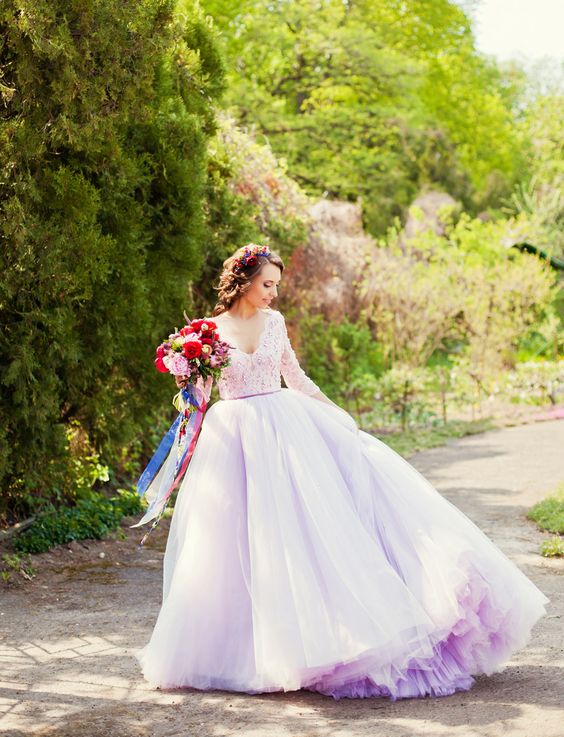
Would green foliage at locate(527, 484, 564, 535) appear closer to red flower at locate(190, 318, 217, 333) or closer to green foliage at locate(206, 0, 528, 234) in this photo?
red flower at locate(190, 318, 217, 333)

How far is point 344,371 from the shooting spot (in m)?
14.2

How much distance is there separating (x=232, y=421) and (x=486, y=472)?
6.52 metres

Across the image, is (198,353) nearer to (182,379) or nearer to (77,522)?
(182,379)

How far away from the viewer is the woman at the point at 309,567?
408 cm

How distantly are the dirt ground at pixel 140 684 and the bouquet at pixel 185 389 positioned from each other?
0.82 meters

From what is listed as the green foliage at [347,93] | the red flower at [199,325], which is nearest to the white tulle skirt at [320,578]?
the red flower at [199,325]

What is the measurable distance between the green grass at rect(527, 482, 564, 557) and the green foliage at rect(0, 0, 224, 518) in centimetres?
311

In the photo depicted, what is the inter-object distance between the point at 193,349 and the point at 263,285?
468mm

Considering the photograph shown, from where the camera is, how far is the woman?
408 centimetres

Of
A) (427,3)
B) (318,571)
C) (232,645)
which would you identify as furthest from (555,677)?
(427,3)

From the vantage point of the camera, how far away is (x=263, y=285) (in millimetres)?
4758

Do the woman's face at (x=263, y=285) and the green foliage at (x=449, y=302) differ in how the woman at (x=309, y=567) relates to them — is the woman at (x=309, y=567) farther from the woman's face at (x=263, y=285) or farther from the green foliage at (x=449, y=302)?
the green foliage at (x=449, y=302)

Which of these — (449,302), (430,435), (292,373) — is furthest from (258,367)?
(449,302)

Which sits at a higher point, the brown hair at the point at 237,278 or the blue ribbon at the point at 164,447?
the brown hair at the point at 237,278
